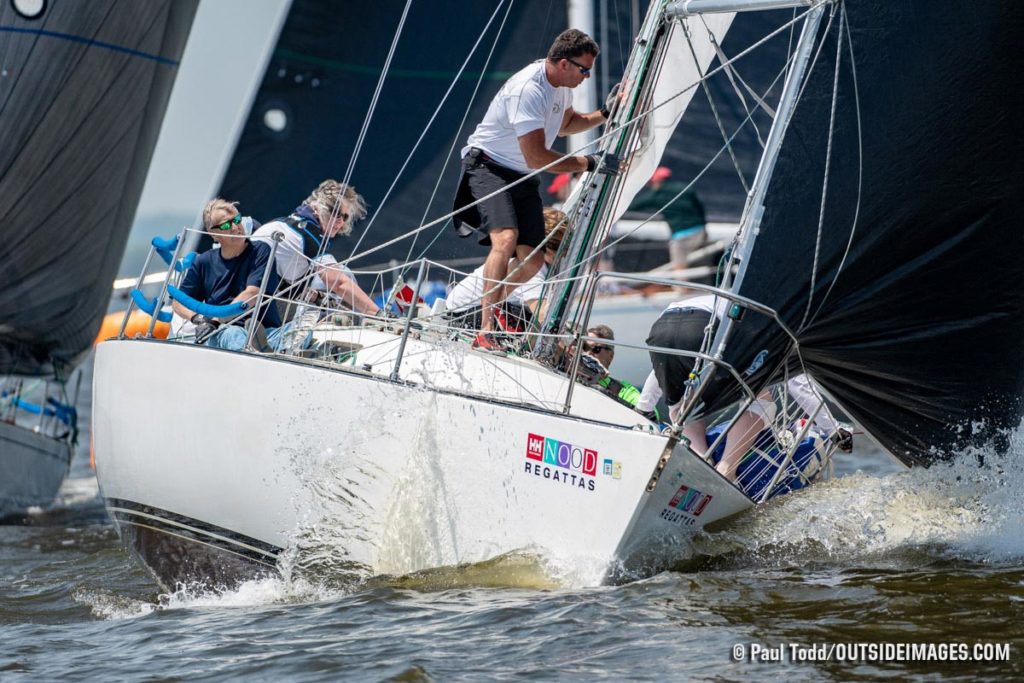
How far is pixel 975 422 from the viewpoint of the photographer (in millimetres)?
5102

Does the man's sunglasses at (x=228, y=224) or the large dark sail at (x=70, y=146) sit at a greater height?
the large dark sail at (x=70, y=146)

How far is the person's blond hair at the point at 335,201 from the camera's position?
6.27 m

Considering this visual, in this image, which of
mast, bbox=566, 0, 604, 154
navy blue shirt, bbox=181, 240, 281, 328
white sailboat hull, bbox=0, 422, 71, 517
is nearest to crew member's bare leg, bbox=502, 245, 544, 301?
navy blue shirt, bbox=181, 240, 281, 328

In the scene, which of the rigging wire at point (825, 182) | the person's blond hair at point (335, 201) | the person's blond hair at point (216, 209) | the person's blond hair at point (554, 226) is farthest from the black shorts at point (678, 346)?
the person's blond hair at point (216, 209)

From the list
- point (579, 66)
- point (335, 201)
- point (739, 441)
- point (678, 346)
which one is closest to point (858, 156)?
point (678, 346)

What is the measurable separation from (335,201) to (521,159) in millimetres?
1062

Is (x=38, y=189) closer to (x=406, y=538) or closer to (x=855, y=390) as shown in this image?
(x=406, y=538)

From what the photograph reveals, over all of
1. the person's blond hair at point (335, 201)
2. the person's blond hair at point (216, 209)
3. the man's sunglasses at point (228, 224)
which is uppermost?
the person's blond hair at point (335, 201)

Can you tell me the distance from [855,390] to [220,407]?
8.41 feet

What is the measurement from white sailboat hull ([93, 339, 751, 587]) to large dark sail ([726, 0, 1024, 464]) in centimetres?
64

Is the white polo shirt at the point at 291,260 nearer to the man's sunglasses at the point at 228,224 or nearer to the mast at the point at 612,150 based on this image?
the man's sunglasses at the point at 228,224

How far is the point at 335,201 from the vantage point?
631cm

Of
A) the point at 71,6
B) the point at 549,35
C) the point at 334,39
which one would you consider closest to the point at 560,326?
the point at 549,35

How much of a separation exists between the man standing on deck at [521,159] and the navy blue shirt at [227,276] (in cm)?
97
